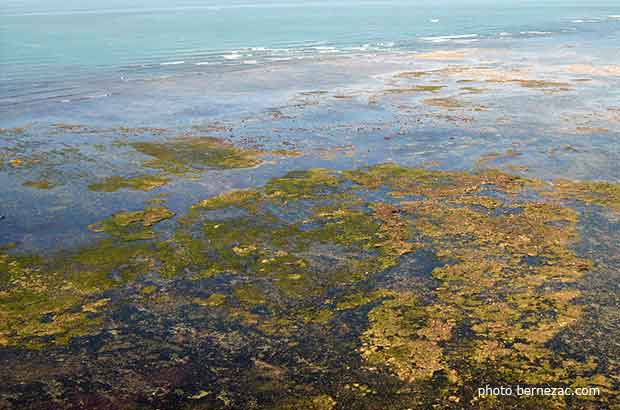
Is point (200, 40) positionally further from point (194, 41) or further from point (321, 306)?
point (321, 306)

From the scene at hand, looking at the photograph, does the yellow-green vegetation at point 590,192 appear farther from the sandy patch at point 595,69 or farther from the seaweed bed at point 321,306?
the sandy patch at point 595,69

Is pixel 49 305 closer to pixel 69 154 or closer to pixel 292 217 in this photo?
pixel 292 217

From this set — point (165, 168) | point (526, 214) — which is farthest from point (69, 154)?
point (526, 214)

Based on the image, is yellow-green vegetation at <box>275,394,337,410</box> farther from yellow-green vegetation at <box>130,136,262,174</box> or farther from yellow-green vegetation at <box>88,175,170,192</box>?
yellow-green vegetation at <box>130,136,262,174</box>

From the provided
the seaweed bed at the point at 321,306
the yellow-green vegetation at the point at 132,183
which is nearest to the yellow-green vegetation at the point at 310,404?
the seaweed bed at the point at 321,306

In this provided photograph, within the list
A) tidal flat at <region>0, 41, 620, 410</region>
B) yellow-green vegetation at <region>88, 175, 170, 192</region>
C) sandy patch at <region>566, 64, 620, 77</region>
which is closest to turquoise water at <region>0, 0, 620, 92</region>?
sandy patch at <region>566, 64, 620, 77</region>

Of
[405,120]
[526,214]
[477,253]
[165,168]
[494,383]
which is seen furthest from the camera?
[405,120]

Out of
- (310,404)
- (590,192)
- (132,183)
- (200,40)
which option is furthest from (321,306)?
(200,40)
